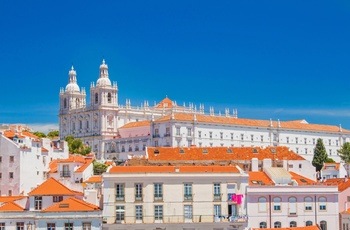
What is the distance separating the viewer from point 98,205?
6291cm

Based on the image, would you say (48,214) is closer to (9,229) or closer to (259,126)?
(9,229)

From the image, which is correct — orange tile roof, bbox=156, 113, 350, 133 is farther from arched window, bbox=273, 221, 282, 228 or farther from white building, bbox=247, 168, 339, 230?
arched window, bbox=273, 221, 282, 228

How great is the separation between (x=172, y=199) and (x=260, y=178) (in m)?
10.8

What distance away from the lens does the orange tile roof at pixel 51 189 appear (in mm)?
62344

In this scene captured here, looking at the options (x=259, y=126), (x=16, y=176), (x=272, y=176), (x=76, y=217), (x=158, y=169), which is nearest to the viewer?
(x=76, y=217)

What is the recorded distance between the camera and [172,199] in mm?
63000

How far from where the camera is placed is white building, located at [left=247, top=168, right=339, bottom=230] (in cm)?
6494

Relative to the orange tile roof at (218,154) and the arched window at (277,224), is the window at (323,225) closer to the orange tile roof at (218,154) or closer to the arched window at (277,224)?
the arched window at (277,224)

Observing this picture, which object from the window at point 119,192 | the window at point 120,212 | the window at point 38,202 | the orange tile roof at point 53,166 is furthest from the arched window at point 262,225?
the orange tile roof at point 53,166

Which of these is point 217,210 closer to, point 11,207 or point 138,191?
point 138,191

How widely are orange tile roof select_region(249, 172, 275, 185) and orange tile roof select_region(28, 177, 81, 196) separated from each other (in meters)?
15.9

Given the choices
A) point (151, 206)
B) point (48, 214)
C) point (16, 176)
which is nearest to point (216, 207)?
point (151, 206)

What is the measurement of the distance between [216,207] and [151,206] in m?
5.35

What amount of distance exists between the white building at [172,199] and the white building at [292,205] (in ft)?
4.48
